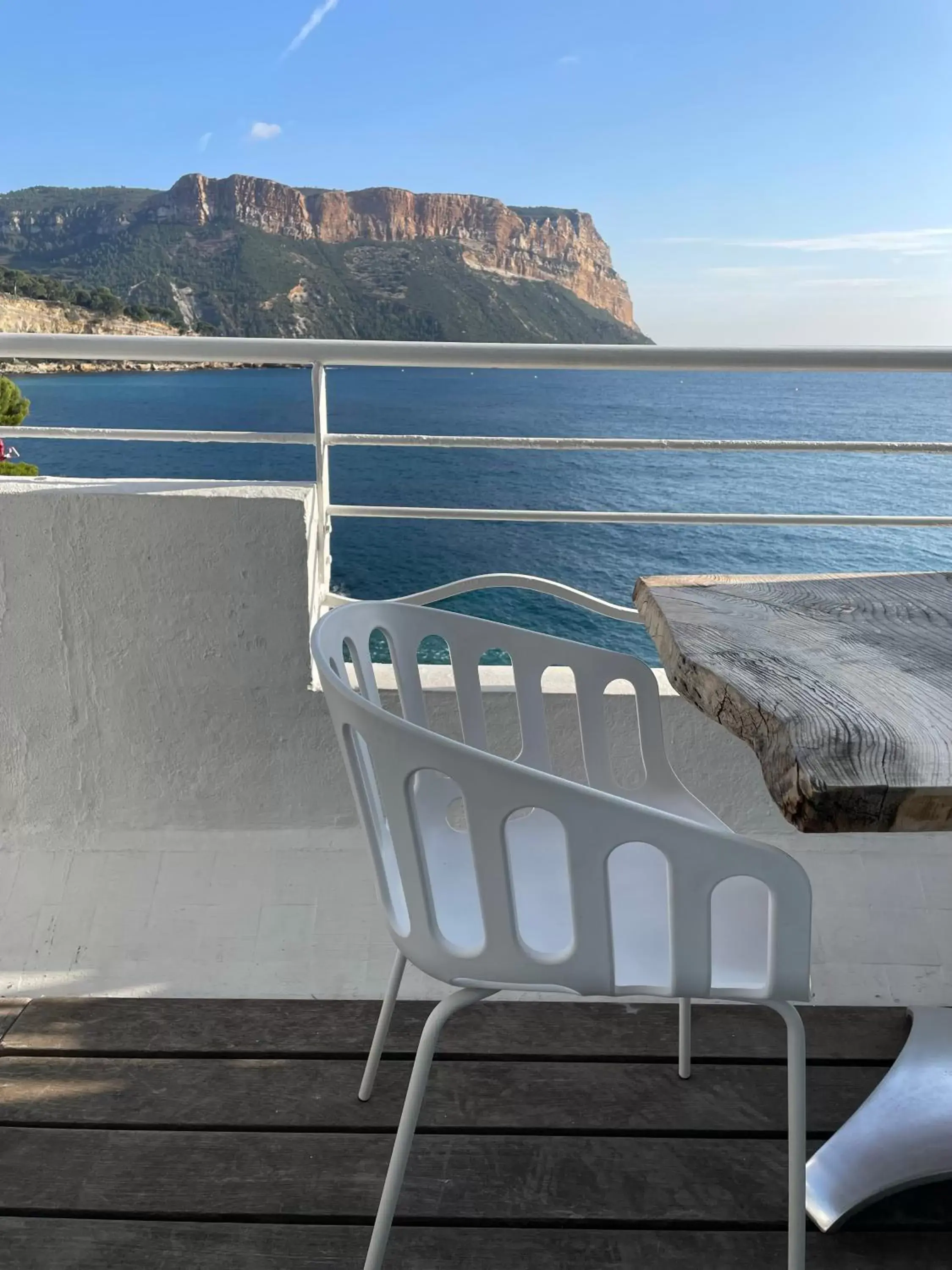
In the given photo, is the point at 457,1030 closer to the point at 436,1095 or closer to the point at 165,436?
the point at 436,1095

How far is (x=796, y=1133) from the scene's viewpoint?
983 millimetres

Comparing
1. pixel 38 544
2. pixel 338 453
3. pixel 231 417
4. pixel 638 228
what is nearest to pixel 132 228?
pixel 231 417

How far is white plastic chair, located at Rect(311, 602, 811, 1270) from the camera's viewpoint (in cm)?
91

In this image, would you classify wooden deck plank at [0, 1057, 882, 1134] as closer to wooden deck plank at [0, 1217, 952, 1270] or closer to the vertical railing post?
wooden deck plank at [0, 1217, 952, 1270]

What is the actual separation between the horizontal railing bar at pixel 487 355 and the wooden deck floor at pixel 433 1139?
117 centimetres

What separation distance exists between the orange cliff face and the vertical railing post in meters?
46.4

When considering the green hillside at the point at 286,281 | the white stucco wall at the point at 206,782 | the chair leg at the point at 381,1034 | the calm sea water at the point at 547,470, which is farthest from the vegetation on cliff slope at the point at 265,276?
the chair leg at the point at 381,1034

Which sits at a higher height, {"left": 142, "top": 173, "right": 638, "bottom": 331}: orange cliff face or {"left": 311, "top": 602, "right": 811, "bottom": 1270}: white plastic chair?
{"left": 142, "top": 173, "right": 638, "bottom": 331}: orange cliff face

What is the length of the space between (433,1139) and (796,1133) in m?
0.61

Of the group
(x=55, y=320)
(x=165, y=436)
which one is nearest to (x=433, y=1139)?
(x=165, y=436)

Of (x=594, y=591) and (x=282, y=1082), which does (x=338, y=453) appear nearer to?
(x=594, y=591)

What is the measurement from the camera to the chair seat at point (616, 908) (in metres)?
1.05

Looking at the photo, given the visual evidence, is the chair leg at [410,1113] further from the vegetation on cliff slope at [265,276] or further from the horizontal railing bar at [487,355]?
the vegetation on cliff slope at [265,276]

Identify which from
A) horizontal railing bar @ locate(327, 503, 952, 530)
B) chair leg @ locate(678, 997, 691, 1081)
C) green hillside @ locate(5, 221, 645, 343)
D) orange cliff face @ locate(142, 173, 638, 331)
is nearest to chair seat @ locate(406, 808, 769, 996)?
chair leg @ locate(678, 997, 691, 1081)
